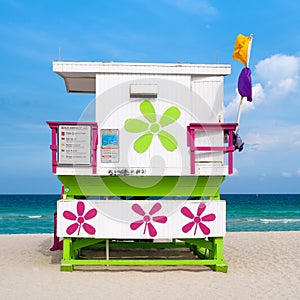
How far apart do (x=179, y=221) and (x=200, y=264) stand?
1044mm

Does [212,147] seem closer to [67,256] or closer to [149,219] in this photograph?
[149,219]

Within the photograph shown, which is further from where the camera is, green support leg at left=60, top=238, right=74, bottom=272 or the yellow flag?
the yellow flag

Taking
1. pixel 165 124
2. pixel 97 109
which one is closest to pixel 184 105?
pixel 165 124

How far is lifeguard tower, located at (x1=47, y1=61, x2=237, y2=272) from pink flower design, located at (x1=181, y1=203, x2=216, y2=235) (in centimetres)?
2

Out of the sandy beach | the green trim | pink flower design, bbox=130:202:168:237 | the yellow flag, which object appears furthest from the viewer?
the yellow flag

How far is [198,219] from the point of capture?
10539 millimetres

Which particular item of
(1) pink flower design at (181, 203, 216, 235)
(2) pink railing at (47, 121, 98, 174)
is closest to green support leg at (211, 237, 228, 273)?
(1) pink flower design at (181, 203, 216, 235)

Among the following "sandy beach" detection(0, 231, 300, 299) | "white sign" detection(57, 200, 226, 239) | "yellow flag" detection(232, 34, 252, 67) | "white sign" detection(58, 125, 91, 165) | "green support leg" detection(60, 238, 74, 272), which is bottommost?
"sandy beach" detection(0, 231, 300, 299)

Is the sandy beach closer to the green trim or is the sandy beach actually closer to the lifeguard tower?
the lifeguard tower

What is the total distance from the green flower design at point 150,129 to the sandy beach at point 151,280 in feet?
8.95

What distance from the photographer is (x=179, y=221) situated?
34.5ft

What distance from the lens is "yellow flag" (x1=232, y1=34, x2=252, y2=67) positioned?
37.3ft

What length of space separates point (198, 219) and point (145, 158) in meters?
1.73

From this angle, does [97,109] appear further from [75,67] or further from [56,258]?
[56,258]
